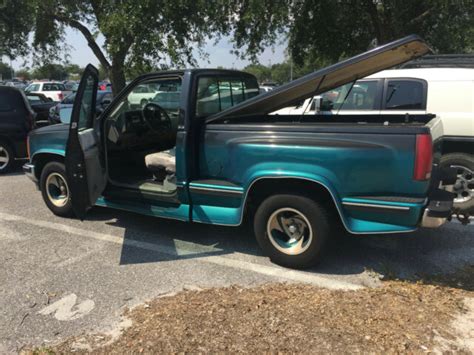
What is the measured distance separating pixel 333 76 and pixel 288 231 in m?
1.52

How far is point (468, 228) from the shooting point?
530 centimetres

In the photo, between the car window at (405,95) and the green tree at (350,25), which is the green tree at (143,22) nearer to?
the green tree at (350,25)

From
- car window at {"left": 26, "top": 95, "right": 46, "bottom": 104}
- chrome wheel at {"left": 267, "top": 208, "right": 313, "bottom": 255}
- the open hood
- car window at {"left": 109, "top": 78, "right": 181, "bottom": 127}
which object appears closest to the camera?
the open hood

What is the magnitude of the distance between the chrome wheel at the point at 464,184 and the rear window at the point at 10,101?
771cm

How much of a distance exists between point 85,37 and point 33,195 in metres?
8.70

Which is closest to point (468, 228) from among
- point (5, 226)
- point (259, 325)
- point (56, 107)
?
point (259, 325)

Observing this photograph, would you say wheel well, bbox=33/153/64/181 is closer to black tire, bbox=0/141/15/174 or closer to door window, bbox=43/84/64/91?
black tire, bbox=0/141/15/174

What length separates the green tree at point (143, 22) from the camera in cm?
984

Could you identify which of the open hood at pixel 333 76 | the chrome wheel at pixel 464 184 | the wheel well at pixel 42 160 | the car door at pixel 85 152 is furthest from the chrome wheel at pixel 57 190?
the chrome wheel at pixel 464 184

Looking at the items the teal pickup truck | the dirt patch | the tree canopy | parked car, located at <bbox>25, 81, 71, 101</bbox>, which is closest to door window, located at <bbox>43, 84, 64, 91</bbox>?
parked car, located at <bbox>25, 81, 71, 101</bbox>

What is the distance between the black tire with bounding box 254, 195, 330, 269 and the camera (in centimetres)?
388

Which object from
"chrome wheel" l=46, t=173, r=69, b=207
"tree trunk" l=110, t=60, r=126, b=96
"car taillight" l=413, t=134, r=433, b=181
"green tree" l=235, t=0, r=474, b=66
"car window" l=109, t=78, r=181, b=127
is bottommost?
"chrome wheel" l=46, t=173, r=69, b=207

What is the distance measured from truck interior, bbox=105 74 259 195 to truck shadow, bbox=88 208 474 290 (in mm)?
582

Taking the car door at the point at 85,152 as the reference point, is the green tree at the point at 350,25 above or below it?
above
